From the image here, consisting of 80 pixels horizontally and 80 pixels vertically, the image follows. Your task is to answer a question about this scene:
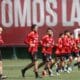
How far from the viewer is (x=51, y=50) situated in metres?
26.3

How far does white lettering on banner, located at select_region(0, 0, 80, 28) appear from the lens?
37438 millimetres

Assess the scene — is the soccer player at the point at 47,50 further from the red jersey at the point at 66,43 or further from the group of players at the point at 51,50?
the red jersey at the point at 66,43

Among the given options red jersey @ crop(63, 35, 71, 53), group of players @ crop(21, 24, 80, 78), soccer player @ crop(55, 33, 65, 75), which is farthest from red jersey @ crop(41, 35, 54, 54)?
red jersey @ crop(63, 35, 71, 53)

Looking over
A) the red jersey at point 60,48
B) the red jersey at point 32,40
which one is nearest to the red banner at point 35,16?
the red jersey at point 60,48

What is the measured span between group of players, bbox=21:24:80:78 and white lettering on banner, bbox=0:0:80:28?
7.42 metres

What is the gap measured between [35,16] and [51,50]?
38.0ft

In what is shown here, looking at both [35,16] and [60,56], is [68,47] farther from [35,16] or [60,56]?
[35,16]

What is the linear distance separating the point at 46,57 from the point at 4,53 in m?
13.0

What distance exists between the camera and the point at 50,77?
25.1 meters

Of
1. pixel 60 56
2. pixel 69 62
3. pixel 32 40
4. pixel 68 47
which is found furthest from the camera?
pixel 69 62

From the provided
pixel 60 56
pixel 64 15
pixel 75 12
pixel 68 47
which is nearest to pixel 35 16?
pixel 64 15

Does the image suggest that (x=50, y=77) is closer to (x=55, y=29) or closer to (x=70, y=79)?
(x=70, y=79)

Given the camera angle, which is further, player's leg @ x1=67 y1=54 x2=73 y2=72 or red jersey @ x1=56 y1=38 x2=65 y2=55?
player's leg @ x1=67 y1=54 x2=73 y2=72

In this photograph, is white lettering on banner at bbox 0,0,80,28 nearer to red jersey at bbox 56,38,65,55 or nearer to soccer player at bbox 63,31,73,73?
soccer player at bbox 63,31,73,73
